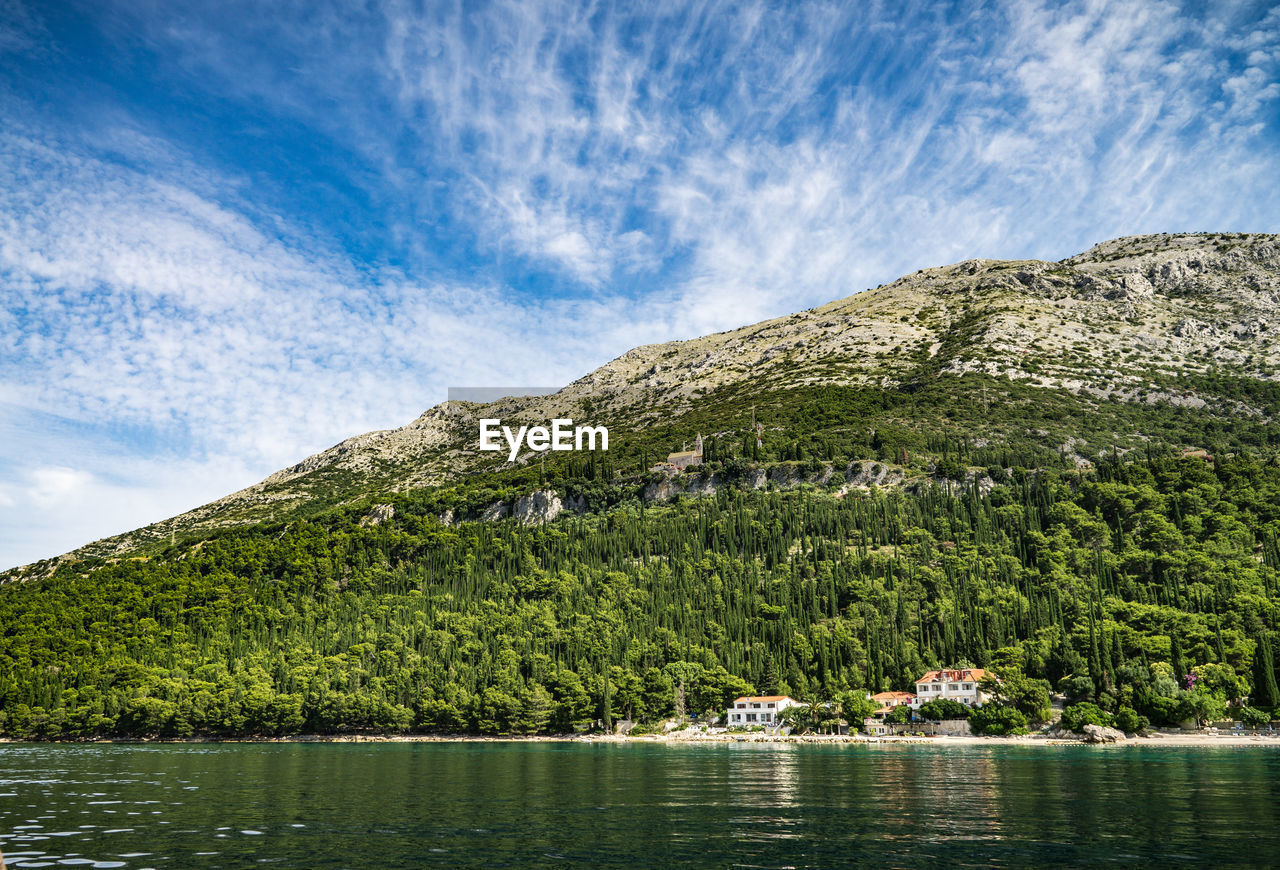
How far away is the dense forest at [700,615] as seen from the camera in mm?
128500

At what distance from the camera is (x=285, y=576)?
19012 centimetres

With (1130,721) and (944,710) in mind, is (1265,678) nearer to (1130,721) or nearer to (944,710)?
(1130,721)

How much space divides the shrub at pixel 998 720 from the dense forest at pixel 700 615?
4.29 meters

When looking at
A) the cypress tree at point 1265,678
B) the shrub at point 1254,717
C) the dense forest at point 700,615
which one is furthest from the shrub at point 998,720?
the cypress tree at point 1265,678

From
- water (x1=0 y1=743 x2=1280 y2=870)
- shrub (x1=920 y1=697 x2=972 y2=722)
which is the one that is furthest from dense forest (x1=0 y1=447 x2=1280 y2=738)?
water (x1=0 y1=743 x2=1280 y2=870)

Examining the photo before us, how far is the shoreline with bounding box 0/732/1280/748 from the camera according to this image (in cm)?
10194

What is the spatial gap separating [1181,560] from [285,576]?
629 ft


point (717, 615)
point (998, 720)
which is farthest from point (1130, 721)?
point (717, 615)

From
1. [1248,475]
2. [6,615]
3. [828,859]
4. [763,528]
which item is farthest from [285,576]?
[1248,475]

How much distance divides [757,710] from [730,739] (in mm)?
10161

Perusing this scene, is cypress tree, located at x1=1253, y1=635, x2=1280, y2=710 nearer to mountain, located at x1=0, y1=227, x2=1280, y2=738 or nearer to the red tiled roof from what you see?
mountain, located at x1=0, y1=227, x2=1280, y2=738

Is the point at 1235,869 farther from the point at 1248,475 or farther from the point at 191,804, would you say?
the point at 1248,475

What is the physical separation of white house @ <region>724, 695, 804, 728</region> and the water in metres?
52.7

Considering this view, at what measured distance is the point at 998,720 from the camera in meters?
113
